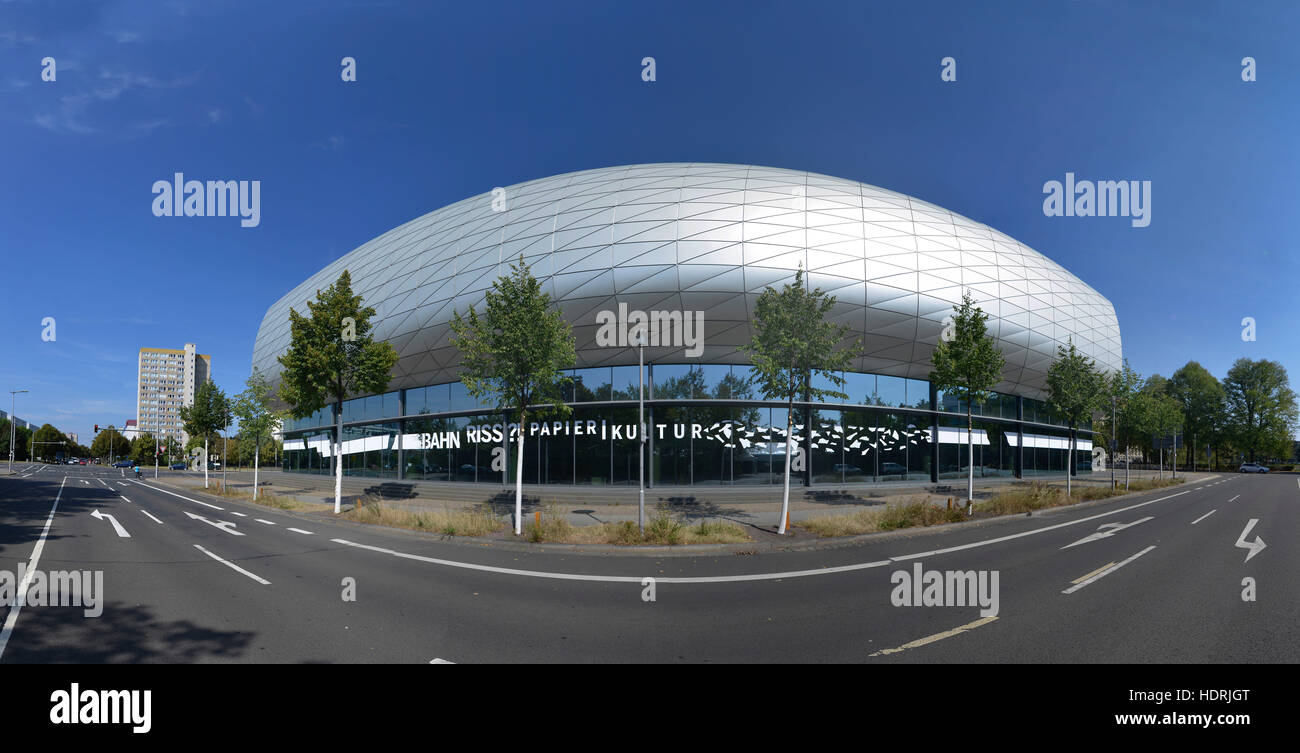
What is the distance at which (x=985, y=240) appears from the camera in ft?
89.1

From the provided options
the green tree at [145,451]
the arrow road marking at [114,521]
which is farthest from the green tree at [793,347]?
the green tree at [145,451]

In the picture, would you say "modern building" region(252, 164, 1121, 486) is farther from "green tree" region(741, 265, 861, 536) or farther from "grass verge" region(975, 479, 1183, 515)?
"green tree" region(741, 265, 861, 536)

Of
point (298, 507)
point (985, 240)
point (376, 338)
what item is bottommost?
point (298, 507)

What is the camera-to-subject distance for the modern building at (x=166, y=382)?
164 m

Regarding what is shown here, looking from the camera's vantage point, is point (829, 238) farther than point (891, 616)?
→ Yes

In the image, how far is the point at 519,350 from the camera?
12.6 metres

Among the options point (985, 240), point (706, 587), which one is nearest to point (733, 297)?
point (706, 587)

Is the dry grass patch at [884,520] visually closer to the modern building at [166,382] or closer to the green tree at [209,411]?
the green tree at [209,411]

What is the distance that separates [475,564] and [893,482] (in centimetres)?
2052

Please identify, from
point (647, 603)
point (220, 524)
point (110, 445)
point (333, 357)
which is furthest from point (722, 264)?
point (110, 445)

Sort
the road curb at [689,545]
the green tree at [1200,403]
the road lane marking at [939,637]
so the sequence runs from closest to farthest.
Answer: the road lane marking at [939,637], the road curb at [689,545], the green tree at [1200,403]

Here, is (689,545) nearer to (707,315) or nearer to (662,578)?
(662,578)

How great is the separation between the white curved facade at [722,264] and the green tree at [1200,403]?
52.6 metres

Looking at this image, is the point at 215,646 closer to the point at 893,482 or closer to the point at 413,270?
the point at 893,482
